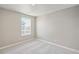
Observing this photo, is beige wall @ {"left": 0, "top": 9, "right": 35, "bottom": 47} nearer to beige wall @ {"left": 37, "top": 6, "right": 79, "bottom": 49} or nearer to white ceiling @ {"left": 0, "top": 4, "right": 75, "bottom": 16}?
white ceiling @ {"left": 0, "top": 4, "right": 75, "bottom": 16}

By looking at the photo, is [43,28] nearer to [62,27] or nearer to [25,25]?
[25,25]

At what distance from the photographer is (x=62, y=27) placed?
3.98 m

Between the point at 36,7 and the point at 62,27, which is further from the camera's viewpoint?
the point at 62,27

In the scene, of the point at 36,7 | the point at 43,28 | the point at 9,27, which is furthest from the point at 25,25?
the point at 36,7

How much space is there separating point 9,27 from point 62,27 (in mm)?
2921

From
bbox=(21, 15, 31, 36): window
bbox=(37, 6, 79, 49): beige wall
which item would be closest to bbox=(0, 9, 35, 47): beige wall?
bbox=(21, 15, 31, 36): window

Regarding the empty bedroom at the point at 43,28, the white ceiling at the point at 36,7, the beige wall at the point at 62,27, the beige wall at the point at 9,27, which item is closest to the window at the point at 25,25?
the empty bedroom at the point at 43,28

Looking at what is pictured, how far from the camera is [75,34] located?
3.34 meters

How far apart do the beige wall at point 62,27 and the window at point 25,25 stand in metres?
1.07

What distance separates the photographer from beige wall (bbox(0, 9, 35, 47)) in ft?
12.1
